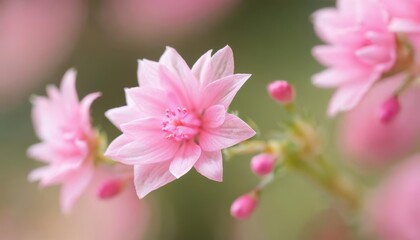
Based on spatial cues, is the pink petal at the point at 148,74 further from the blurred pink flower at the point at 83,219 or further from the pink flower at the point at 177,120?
the blurred pink flower at the point at 83,219

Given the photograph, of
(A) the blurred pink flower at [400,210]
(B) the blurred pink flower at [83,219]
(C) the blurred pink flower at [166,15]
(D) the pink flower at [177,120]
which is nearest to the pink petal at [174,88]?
(D) the pink flower at [177,120]

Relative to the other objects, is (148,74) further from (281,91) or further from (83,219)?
(83,219)

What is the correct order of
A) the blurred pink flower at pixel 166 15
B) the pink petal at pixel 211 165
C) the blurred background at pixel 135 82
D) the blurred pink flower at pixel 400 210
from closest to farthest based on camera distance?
the pink petal at pixel 211 165, the blurred pink flower at pixel 400 210, the blurred background at pixel 135 82, the blurred pink flower at pixel 166 15

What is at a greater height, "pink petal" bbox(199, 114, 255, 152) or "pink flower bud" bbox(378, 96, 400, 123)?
"pink petal" bbox(199, 114, 255, 152)

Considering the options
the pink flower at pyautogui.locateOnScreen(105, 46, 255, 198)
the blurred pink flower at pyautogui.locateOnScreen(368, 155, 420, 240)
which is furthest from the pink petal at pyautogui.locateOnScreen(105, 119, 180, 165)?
the blurred pink flower at pyautogui.locateOnScreen(368, 155, 420, 240)

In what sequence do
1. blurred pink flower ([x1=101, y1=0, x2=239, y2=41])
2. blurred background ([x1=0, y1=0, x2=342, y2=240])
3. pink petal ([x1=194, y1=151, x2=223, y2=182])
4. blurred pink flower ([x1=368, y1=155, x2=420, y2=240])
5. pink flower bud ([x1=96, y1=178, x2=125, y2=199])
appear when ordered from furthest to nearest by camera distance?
blurred pink flower ([x1=101, y1=0, x2=239, y2=41]) → blurred background ([x1=0, y1=0, x2=342, y2=240]) → blurred pink flower ([x1=368, y1=155, x2=420, y2=240]) → pink flower bud ([x1=96, y1=178, x2=125, y2=199]) → pink petal ([x1=194, y1=151, x2=223, y2=182])

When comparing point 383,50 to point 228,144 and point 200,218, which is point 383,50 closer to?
point 228,144

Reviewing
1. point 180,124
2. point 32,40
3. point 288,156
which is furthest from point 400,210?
point 32,40

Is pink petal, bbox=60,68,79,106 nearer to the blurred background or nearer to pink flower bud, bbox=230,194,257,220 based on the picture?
pink flower bud, bbox=230,194,257,220
